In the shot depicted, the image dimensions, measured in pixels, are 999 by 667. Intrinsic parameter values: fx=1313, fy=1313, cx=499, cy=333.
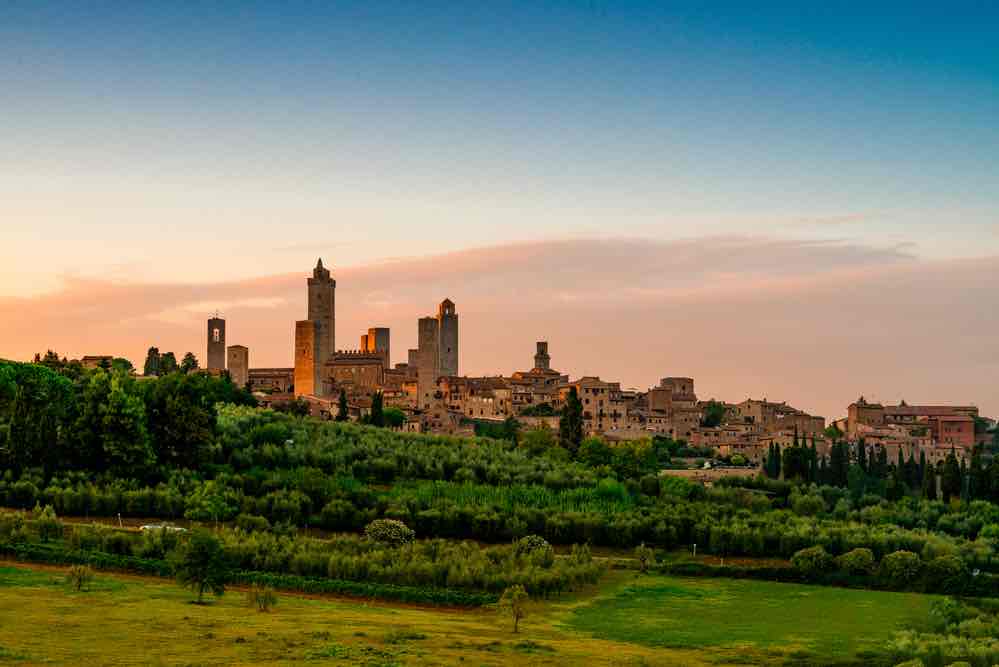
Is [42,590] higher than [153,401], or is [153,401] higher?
[153,401]

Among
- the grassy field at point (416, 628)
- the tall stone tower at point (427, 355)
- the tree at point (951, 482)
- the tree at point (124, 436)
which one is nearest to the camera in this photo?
the grassy field at point (416, 628)

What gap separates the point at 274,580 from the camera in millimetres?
33875

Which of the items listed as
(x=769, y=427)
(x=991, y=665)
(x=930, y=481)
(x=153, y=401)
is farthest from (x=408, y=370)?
(x=991, y=665)

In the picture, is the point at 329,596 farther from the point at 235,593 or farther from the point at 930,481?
the point at 930,481

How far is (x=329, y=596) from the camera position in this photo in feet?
109

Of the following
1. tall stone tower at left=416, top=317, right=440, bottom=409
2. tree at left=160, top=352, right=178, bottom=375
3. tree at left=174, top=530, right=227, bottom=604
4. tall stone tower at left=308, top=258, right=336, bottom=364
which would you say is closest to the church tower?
tall stone tower at left=308, top=258, right=336, bottom=364

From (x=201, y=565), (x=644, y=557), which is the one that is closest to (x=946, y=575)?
(x=644, y=557)

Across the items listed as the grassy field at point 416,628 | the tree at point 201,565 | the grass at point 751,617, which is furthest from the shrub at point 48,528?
the grass at point 751,617

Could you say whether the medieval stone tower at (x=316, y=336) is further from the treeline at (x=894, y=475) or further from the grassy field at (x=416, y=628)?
the grassy field at (x=416, y=628)

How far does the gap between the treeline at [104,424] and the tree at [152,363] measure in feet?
253

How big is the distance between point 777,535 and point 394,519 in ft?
43.3

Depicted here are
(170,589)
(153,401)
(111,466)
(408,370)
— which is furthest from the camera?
(408,370)

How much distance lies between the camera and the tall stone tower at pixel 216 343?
499ft

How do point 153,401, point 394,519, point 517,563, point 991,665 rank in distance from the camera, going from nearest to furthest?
point 991,665
point 517,563
point 394,519
point 153,401
